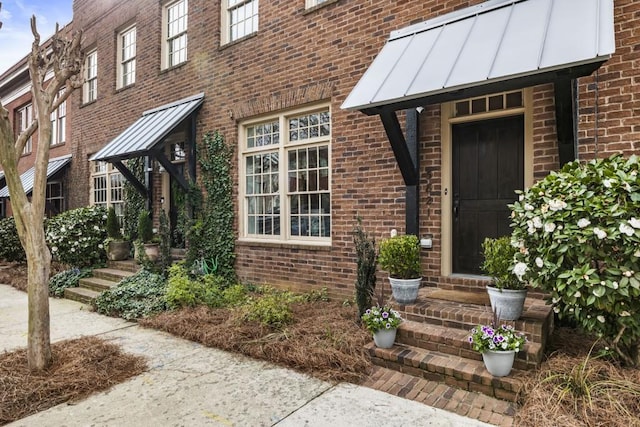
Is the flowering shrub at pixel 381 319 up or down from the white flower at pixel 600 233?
down

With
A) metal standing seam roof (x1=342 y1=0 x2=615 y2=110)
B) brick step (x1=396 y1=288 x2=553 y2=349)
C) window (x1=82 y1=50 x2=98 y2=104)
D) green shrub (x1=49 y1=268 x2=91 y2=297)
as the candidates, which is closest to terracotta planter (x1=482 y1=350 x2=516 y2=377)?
brick step (x1=396 y1=288 x2=553 y2=349)

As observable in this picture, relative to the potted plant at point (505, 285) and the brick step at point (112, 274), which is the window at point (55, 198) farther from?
the potted plant at point (505, 285)

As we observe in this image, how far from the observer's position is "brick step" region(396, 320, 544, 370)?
317 cm

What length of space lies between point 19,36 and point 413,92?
3.96m

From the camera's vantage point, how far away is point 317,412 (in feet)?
9.80

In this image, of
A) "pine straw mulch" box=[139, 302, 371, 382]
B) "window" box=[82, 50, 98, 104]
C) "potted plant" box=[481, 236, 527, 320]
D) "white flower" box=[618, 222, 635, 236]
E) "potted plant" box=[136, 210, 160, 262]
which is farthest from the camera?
"window" box=[82, 50, 98, 104]

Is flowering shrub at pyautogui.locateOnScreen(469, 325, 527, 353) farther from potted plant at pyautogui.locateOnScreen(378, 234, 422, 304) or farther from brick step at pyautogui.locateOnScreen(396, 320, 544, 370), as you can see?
potted plant at pyautogui.locateOnScreen(378, 234, 422, 304)

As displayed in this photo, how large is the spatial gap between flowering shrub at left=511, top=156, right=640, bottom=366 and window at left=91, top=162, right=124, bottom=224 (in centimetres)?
940

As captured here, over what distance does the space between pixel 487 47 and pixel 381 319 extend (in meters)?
2.76

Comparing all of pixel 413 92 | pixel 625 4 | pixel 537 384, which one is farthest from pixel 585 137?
pixel 537 384

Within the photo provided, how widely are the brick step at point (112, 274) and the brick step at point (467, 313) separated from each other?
18.6 ft

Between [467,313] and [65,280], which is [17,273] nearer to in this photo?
[65,280]

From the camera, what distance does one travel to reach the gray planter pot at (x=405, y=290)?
4129mm

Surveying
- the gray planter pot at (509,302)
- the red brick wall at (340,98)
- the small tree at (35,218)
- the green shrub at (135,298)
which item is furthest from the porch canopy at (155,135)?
the gray planter pot at (509,302)
